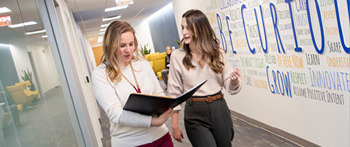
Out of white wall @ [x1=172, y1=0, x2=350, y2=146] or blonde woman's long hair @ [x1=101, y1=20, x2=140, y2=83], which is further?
white wall @ [x1=172, y1=0, x2=350, y2=146]

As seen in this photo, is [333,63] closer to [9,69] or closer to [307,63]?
[307,63]

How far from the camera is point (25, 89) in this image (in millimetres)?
1400

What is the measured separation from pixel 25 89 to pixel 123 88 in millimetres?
521

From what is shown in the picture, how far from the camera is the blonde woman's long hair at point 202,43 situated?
192cm

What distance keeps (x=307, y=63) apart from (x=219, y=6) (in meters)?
1.87

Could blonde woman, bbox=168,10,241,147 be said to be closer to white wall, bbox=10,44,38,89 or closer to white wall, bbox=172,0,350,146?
white wall, bbox=10,44,38,89

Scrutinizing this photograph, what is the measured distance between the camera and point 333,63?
7.96 feet

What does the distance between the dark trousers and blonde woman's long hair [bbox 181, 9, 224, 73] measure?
28 centimetres

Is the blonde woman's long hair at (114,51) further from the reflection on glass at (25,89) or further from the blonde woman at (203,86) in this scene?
the blonde woman at (203,86)

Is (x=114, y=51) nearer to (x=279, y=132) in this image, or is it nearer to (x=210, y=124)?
(x=210, y=124)

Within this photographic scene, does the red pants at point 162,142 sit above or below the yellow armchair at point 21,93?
below

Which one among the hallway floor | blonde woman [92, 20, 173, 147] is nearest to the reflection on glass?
blonde woman [92, 20, 173, 147]

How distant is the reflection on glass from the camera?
44.6 inches

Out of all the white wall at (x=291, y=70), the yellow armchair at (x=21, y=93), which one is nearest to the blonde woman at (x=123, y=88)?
the yellow armchair at (x=21, y=93)
